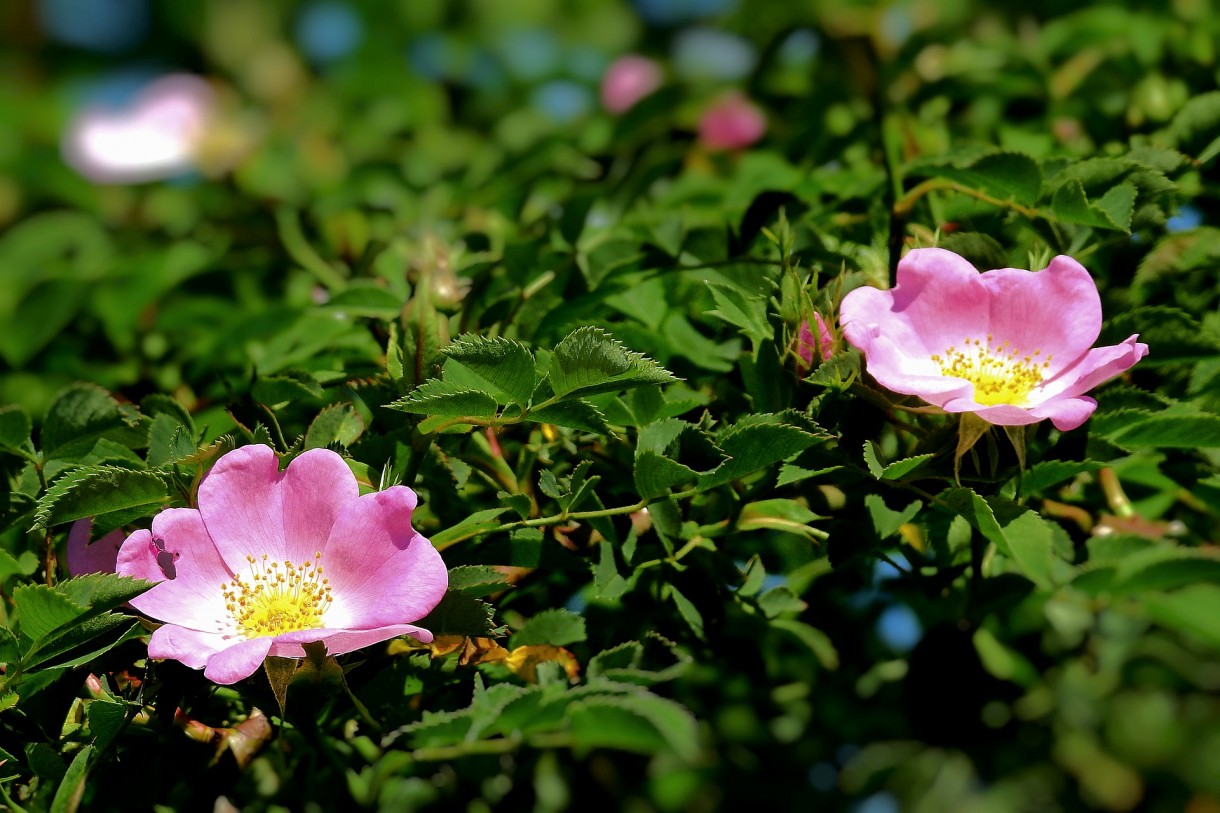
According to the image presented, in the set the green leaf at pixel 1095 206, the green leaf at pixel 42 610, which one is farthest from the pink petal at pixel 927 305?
the green leaf at pixel 42 610

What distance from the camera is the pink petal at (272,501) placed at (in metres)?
0.83

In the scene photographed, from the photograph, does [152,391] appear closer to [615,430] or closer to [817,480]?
[615,430]

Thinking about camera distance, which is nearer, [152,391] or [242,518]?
[242,518]

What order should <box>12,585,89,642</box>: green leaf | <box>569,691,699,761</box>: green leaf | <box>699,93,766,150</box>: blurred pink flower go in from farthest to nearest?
<box>699,93,766,150</box>: blurred pink flower, <box>12,585,89,642</box>: green leaf, <box>569,691,699,761</box>: green leaf

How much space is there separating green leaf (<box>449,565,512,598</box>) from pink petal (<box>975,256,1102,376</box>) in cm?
46

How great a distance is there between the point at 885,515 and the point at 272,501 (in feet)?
1.52

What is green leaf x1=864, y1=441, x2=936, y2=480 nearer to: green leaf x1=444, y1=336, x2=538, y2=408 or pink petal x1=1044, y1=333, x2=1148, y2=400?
pink petal x1=1044, y1=333, x2=1148, y2=400

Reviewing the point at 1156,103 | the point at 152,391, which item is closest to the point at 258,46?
the point at 152,391

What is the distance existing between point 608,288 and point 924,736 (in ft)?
1.62

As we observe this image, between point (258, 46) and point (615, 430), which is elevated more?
point (615, 430)

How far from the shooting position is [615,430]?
0.91 meters

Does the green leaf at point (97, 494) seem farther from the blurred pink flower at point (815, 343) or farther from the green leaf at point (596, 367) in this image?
the blurred pink flower at point (815, 343)

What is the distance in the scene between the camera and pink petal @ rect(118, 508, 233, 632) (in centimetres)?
82

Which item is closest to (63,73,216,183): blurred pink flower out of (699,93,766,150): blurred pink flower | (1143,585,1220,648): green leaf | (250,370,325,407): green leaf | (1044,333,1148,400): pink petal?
(699,93,766,150): blurred pink flower
